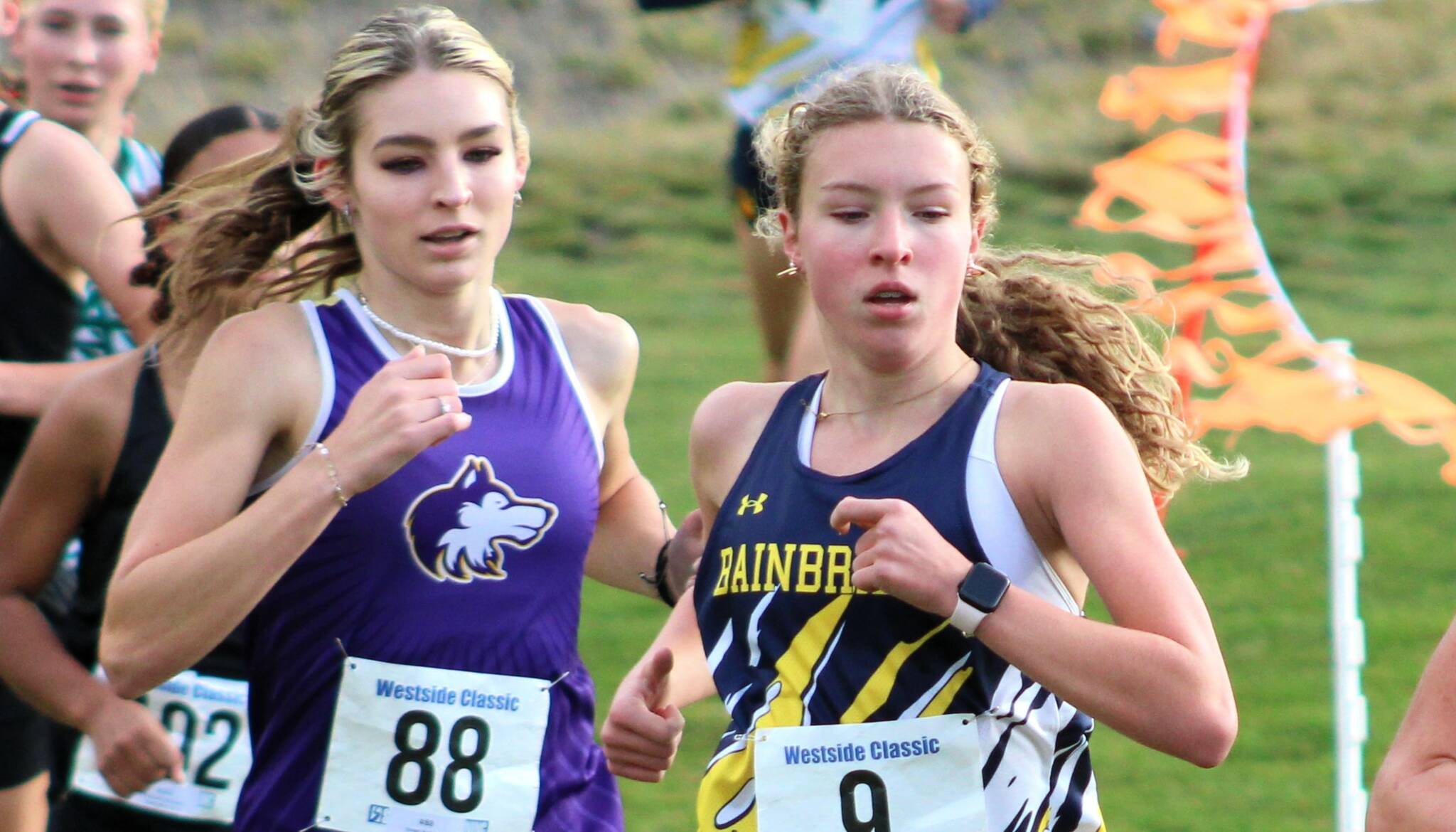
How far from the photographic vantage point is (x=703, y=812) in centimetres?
245

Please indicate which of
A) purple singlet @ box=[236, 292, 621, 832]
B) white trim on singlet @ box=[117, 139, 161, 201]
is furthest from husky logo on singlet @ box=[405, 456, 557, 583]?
white trim on singlet @ box=[117, 139, 161, 201]

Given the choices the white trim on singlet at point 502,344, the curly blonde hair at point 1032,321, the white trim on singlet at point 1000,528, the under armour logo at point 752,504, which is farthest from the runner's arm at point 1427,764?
the white trim on singlet at point 502,344

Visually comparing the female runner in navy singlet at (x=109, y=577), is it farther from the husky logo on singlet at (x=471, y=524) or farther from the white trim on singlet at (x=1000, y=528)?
the white trim on singlet at (x=1000, y=528)

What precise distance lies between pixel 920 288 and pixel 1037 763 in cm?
59

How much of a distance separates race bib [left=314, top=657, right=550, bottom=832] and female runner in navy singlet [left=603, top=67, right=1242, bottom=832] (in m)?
0.20

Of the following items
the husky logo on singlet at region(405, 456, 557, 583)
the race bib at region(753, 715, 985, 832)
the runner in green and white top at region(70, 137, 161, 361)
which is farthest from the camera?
the runner in green and white top at region(70, 137, 161, 361)

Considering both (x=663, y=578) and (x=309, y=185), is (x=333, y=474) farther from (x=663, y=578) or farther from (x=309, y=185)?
(x=663, y=578)

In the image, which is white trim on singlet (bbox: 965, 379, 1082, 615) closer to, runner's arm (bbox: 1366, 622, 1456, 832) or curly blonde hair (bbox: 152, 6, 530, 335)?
runner's arm (bbox: 1366, 622, 1456, 832)

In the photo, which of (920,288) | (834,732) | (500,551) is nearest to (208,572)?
(500,551)

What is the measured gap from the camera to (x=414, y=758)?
2650 millimetres

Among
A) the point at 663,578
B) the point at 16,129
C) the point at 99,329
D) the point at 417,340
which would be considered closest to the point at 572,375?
the point at 417,340

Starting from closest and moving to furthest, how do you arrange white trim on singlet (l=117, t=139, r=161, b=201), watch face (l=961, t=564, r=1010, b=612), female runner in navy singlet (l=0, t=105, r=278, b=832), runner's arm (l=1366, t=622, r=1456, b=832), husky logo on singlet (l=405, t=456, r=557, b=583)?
runner's arm (l=1366, t=622, r=1456, b=832), watch face (l=961, t=564, r=1010, b=612), husky logo on singlet (l=405, t=456, r=557, b=583), female runner in navy singlet (l=0, t=105, r=278, b=832), white trim on singlet (l=117, t=139, r=161, b=201)

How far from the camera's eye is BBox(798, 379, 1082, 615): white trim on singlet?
7.53 feet

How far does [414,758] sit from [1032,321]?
1040mm
